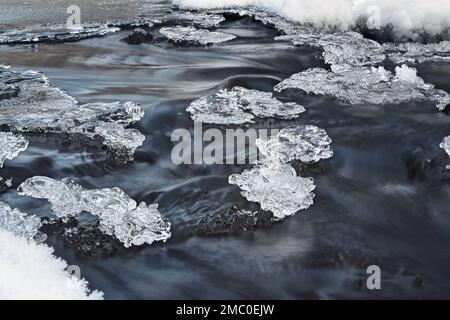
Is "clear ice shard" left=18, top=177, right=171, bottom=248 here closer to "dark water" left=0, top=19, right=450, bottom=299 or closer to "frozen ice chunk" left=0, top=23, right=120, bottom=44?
"dark water" left=0, top=19, right=450, bottom=299

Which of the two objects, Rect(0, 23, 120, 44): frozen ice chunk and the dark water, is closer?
the dark water

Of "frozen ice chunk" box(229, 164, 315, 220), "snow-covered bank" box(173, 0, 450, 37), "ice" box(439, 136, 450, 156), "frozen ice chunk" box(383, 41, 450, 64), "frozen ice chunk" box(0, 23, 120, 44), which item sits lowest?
"frozen ice chunk" box(229, 164, 315, 220)

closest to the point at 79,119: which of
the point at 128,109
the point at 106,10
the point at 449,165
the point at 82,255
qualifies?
the point at 128,109

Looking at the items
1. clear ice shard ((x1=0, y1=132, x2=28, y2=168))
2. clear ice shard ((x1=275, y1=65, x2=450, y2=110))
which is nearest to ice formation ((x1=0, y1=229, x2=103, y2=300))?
clear ice shard ((x1=0, y1=132, x2=28, y2=168))

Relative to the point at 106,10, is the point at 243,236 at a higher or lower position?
lower

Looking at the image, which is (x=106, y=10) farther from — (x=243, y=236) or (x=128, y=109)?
(x=243, y=236)

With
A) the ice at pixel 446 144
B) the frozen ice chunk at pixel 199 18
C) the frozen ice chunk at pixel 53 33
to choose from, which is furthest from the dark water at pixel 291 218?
the frozen ice chunk at pixel 199 18
